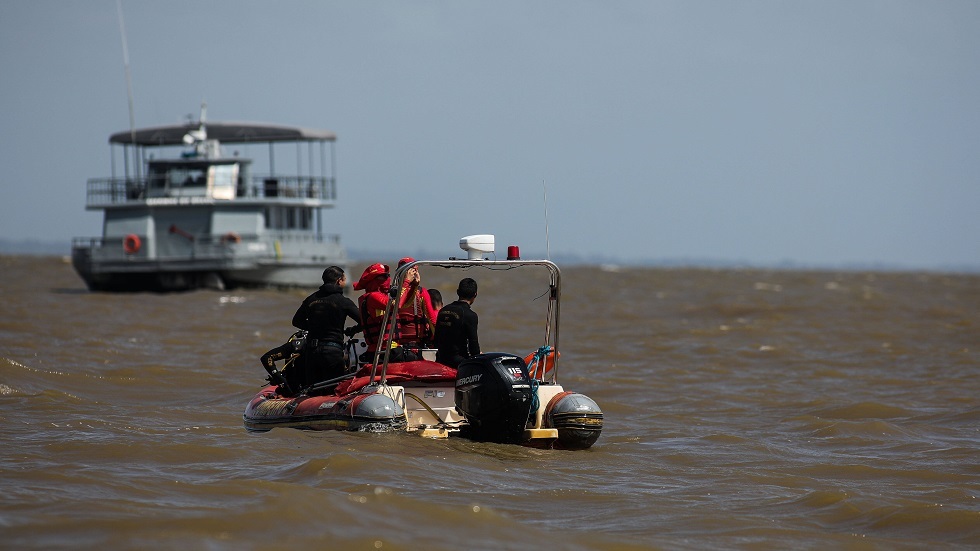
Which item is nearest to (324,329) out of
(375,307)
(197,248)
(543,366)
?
(375,307)

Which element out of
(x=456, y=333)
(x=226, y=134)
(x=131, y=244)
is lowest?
(x=456, y=333)

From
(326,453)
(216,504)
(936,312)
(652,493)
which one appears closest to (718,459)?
(652,493)

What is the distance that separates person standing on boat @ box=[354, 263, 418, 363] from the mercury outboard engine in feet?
2.51

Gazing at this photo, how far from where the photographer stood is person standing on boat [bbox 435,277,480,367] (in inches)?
421

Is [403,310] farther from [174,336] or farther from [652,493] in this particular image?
[174,336]

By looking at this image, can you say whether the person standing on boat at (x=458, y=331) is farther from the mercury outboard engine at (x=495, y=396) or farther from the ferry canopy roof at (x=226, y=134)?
the ferry canopy roof at (x=226, y=134)

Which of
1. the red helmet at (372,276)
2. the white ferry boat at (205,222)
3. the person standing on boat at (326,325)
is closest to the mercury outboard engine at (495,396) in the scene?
the red helmet at (372,276)

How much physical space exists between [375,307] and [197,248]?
23675 mm

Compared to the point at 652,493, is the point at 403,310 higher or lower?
higher

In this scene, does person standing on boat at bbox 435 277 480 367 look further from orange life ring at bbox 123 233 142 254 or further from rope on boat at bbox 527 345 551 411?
orange life ring at bbox 123 233 142 254

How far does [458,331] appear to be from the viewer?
10.8 metres

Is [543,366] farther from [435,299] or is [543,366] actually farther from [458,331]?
[435,299]

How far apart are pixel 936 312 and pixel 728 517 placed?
2937 centimetres

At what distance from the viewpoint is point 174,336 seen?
22.4 metres
